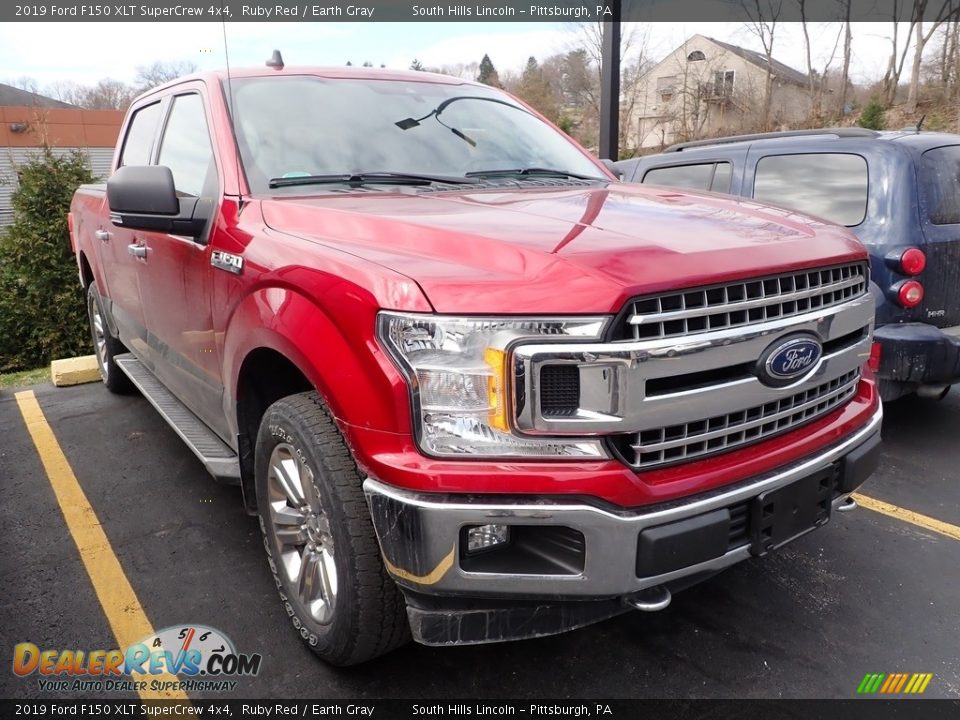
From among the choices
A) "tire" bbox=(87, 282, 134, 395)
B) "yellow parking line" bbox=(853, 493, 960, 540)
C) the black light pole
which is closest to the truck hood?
"yellow parking line" bbox=(853, 493, 960, 540)

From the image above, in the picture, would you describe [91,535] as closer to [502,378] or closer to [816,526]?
[502,378]

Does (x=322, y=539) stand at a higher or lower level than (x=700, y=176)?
lower

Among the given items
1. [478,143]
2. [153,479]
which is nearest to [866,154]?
[478,143]

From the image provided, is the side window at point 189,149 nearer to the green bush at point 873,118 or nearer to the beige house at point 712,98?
the green bush at point 873,118

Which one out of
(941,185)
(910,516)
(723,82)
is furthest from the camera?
(723,82)

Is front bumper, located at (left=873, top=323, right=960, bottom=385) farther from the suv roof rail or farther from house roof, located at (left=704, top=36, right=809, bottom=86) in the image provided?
house roof, located at (left=704, top=36, right=809, bottom=86)

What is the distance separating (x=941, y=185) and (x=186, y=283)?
13.4ft

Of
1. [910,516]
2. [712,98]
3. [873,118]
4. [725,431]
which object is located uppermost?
[712,98]

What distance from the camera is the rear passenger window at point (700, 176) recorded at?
17.3ft

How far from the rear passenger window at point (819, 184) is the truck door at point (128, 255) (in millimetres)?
3640

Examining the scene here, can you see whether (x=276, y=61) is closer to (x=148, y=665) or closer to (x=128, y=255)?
(x=128, y=255)

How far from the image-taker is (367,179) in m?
2.76

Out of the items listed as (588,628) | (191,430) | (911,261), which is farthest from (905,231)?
(191,430)

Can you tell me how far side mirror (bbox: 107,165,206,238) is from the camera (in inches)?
103
